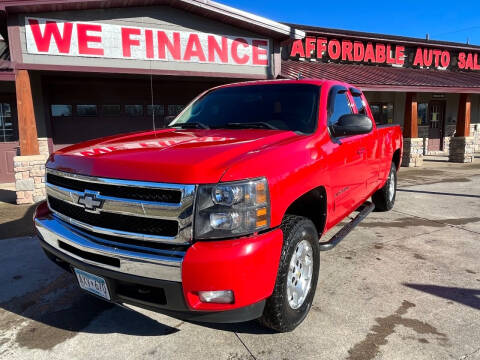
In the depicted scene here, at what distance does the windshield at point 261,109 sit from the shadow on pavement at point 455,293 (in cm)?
183

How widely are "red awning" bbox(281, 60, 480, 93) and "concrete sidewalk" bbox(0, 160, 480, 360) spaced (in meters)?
7.14

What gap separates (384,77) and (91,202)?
12.2 m

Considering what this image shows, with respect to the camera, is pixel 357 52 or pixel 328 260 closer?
pixel 328 260

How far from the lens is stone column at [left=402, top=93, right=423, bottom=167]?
12.3 meters

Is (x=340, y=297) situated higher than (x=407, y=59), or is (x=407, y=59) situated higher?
(x=407, y=59)

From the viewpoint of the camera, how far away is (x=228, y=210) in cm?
204

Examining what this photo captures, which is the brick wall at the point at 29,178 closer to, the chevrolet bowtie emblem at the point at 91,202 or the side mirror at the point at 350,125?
the chevrolet bowtie emblem at the point at 91,202

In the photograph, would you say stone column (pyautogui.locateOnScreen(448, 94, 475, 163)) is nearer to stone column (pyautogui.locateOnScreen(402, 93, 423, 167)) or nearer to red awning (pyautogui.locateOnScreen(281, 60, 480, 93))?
red awning (pyautogui.locateOnScreen(281, 60, 480, 93))

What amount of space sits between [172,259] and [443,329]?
7.04 ft

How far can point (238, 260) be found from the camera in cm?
199

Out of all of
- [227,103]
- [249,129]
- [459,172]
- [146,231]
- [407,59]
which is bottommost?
[459,172]

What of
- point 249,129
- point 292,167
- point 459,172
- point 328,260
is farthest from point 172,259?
point 459,172

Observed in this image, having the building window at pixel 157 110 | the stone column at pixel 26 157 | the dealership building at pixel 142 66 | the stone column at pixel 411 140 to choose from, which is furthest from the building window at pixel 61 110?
the stone column at pixel 411 140

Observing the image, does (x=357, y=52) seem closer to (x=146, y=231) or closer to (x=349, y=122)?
(x=349, y=122)
